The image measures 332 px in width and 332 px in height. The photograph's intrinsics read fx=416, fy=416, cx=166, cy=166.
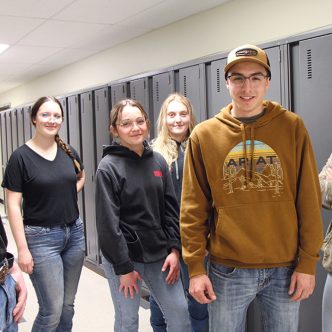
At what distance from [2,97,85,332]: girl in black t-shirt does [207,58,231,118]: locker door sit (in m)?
0.96

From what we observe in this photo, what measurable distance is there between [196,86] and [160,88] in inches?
17.2

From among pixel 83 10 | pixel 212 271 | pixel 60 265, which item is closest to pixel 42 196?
pixel 60 265

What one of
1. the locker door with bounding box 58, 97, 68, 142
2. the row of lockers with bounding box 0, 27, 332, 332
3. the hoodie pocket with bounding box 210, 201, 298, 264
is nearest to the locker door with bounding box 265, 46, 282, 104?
the row of lockers with bounding box 0, 27, 332, 332

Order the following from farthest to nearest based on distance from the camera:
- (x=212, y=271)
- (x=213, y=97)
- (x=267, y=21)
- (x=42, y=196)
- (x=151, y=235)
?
(x=267, y=21) → (x=213, y=97) → (x=42, y=196) → (x=151, y=235) → (x=212, y=271)

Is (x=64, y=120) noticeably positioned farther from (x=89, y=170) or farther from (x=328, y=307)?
(x=328, y=307)

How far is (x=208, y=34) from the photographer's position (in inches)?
140

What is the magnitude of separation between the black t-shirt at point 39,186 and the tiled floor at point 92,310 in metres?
1.16

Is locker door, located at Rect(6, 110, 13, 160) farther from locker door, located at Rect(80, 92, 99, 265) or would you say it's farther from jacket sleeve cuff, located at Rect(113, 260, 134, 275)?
jacket sleeve cuff, located at Rect(113, 260, 134, 275)

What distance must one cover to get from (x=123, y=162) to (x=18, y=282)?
630 mm

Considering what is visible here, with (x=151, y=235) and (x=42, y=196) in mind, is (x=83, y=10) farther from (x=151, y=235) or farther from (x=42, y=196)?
(x=151, y=235)

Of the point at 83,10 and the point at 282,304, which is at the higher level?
the point at 83,10

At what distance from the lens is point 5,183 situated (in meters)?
2.09

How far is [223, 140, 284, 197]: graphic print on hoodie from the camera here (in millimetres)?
1348

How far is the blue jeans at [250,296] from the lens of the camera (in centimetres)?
136
